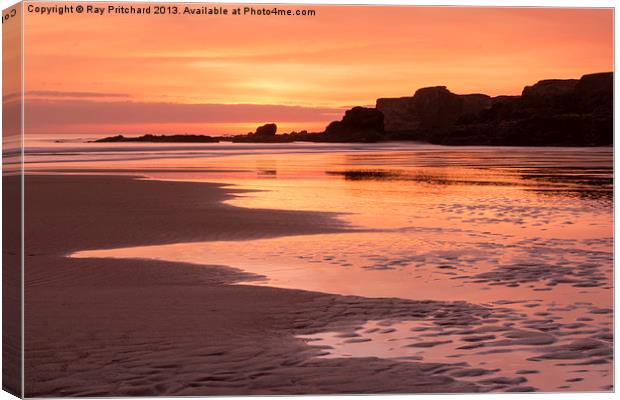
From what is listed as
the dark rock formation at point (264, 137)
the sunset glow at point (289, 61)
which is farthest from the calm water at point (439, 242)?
the sunset glow at point (289, 61)

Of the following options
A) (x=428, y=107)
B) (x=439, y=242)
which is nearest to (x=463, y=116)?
(x=428, y=107)

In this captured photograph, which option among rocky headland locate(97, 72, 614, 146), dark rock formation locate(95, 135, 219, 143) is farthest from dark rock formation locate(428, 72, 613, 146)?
dark rock formation locate(95, 135, 219, 143)

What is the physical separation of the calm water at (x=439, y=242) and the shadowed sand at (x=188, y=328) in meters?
0.16

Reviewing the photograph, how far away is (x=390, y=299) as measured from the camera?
10203mm

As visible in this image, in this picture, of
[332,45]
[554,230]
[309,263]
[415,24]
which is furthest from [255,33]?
[554,230]

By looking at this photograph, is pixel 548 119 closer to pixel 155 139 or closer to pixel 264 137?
pixel 264 137

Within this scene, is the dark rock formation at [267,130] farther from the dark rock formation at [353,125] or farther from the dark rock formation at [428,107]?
the dark rock formation at [428,107]

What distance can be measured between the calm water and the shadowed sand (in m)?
0.16

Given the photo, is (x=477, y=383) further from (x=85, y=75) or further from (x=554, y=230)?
(x=85, y=75)

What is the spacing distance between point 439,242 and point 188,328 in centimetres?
264

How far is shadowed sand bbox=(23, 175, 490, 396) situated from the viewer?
9.14 metres

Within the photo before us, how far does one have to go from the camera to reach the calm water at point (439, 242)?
9.64m

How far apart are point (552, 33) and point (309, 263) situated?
284 centimetres

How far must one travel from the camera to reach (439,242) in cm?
1118
